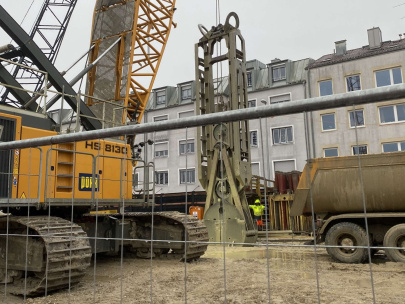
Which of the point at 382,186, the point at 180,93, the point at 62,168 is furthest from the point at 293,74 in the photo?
the point at 62,168

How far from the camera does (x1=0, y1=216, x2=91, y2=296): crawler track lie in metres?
5.33

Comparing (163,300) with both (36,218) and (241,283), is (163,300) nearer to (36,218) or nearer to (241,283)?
(241,283)

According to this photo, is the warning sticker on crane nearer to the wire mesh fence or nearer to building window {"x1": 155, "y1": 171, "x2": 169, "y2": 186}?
the wire mesh fence

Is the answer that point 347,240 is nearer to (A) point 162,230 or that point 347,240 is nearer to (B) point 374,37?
(A) point 162,230

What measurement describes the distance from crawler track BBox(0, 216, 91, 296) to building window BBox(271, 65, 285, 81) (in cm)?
2799

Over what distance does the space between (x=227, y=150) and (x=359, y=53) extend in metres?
21.6

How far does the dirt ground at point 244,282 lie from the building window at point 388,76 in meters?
22.0

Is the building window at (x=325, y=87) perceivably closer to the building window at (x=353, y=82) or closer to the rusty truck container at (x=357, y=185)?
the building window at (x=353, y=82)

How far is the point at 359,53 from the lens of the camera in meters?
29.0

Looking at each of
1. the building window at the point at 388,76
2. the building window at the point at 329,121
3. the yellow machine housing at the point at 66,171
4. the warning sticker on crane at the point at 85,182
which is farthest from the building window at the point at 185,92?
the building window at the point at 329,121

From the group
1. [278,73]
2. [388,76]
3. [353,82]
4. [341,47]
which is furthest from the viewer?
[278,73]

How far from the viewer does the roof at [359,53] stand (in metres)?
27.2

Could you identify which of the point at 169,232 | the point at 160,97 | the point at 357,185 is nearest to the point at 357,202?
the point at 357,185

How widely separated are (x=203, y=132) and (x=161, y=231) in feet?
15.6
